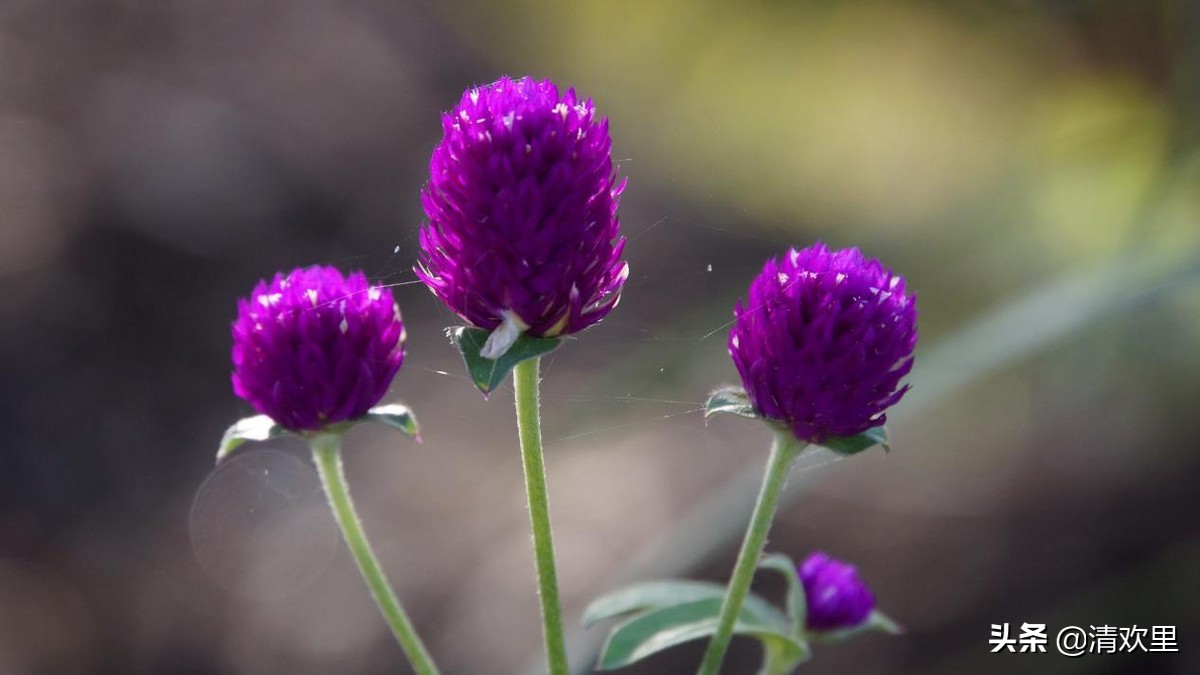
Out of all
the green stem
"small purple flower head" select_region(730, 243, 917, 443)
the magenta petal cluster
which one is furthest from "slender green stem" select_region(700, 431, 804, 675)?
the magenta petal cluster

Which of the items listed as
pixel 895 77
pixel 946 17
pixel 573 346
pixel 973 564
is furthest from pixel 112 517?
pixel 946 17

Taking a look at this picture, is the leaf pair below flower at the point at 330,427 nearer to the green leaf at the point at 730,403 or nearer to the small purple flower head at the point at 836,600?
the green leaf at the point at 730,403

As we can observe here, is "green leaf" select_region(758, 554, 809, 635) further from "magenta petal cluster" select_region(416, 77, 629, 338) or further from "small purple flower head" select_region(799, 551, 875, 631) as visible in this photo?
"magenta petal cluster" select_region(416, 77, 629, 338)

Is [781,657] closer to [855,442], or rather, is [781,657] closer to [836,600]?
[836,600]

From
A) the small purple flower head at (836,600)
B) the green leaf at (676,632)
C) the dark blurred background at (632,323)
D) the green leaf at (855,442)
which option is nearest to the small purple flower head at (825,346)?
the green leaf at (855,442)

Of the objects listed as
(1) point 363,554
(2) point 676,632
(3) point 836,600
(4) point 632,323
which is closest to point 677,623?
(2) point 676,632
